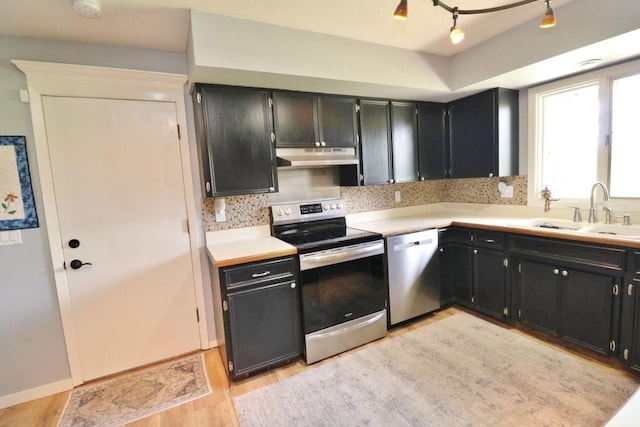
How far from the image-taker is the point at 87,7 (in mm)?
1616

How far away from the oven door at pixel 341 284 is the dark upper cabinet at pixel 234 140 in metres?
0.76

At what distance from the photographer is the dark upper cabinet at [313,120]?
250 centimetres

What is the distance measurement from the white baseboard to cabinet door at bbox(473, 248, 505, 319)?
137 inches

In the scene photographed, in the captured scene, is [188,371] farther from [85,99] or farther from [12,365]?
[85,99]

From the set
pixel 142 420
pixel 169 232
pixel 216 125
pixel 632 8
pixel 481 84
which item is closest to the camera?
pixel 632 8

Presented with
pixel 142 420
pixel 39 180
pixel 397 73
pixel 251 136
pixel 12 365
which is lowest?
pixel 142 420

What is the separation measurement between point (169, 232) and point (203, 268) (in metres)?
0.41

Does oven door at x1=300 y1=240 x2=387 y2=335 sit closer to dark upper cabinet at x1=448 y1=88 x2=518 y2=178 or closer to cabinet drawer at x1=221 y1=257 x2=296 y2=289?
cabinet drawer at x1=221 y1=257 x2=296 y2=289

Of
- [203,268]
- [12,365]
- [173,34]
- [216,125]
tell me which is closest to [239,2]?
[173,34]

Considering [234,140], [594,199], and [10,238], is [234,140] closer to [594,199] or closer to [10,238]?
[10,238]

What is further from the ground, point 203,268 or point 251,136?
point 251,136

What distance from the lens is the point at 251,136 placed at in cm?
240

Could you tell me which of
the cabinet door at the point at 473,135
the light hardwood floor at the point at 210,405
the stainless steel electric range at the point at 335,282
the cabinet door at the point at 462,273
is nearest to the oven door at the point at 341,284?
the stainless steel electric range at the point at 335,282

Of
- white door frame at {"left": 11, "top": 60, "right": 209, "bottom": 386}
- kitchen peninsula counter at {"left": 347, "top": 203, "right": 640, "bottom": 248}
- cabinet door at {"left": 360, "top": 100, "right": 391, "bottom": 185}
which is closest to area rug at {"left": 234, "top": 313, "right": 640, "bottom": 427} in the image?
kitchen peninsula counter at {"left": 347, "top": 203, "right": 640, "bottom": 248}
